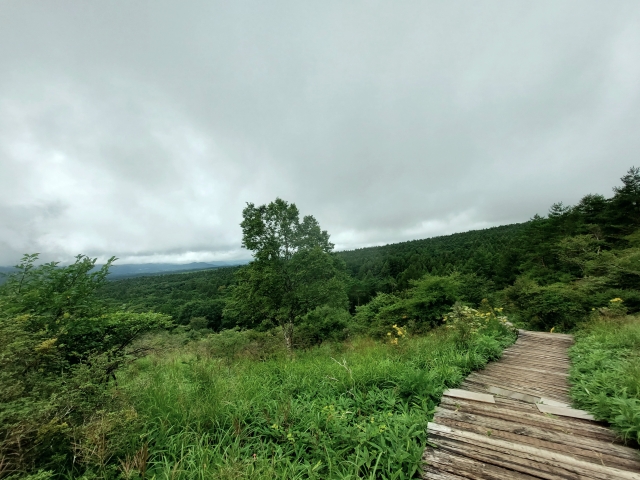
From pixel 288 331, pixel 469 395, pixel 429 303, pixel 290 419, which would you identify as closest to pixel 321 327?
pixel 288 331

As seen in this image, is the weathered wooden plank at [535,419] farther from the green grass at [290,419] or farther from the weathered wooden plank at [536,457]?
the weathered wooden plank at [536,457]

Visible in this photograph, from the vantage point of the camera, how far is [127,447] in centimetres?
226

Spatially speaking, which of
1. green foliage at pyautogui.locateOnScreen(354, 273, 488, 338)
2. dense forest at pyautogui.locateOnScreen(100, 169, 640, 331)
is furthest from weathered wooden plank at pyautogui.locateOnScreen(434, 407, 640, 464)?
green foliage at pyautogui.locateOnScreen(354, 273, 488, 338)

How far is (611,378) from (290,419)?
4.44 m

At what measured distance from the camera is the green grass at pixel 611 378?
8.51 ft

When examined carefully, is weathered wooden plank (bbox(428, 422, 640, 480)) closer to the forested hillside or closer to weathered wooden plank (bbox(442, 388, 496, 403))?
weathered wooden plank (bbox(442, 388, 496, 403))

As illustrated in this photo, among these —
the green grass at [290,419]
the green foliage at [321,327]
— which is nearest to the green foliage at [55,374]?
the green grass at [290,419]

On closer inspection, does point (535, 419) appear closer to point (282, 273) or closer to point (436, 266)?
point (282, 273)

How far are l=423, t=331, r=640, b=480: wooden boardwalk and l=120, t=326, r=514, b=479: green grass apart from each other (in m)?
0.21

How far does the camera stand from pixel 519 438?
102 inches

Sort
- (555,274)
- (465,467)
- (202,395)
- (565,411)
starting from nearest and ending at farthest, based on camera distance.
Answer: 1. (465,467)
2. (565,411)
3. (202,395)
4. (555,274)

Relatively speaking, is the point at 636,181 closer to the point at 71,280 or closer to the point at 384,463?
the point at 384,463

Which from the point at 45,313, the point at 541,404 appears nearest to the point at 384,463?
the point at 541,404

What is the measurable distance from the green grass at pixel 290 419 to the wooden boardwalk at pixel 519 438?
8.3 inches
